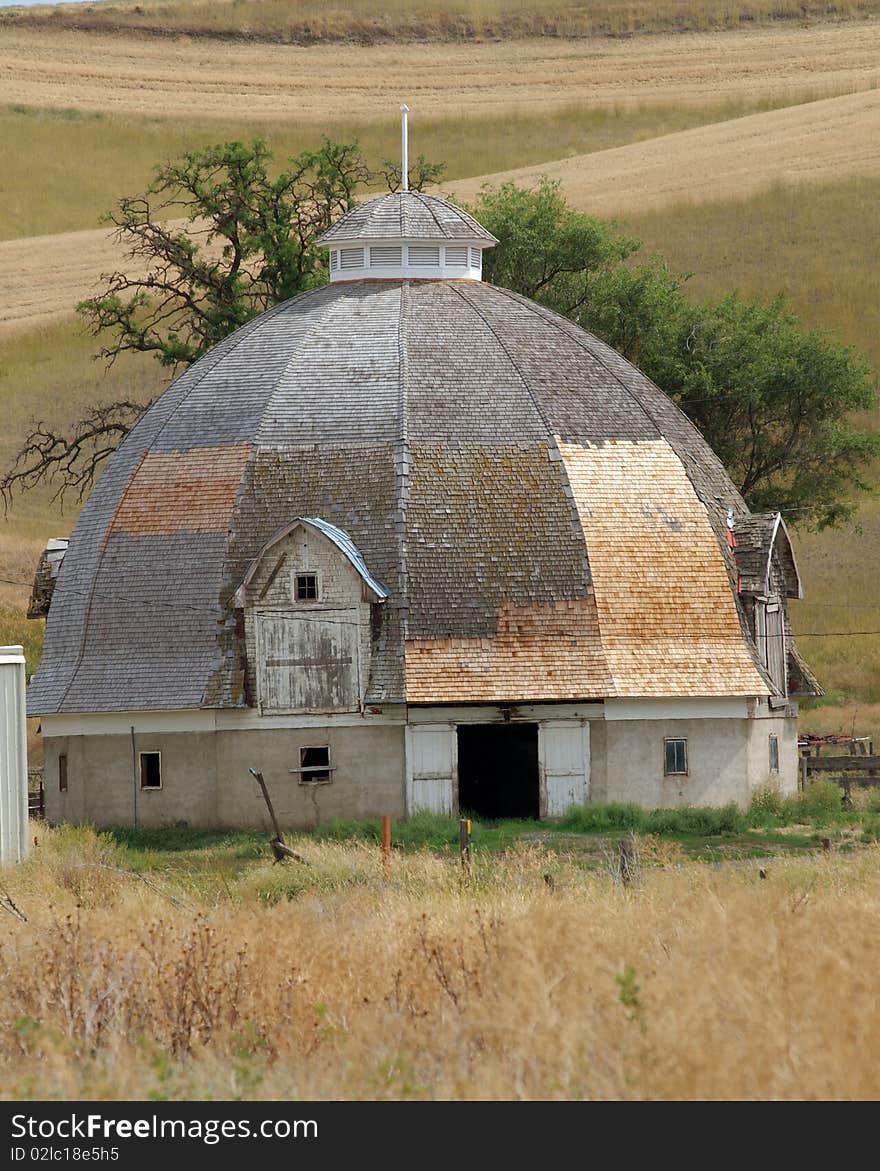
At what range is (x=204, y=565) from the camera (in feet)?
113

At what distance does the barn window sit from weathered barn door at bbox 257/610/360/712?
68 cm

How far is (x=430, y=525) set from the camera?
3366 centimetres

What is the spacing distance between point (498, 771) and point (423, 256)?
977 cm

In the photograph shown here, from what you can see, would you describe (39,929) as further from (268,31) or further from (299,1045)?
(268,31)

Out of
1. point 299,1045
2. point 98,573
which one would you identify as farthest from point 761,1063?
point 98,573

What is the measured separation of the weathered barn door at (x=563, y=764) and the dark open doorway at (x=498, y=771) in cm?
329

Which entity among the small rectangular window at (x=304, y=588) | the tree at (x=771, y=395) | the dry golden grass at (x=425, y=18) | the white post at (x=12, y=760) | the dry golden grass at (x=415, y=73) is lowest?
the white post at (x=12, y=760)

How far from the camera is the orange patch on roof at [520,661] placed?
3275cm

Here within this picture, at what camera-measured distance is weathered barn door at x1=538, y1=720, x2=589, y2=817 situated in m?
33.4

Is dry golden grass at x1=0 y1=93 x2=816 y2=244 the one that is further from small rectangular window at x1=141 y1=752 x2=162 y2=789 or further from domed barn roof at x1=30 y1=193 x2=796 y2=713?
small rectangular window at x1=141 y1=752 x2=162 y2=789

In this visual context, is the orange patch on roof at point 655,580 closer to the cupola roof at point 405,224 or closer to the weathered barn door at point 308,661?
the weathered barn door at point 308,661

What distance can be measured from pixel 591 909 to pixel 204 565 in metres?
17.0

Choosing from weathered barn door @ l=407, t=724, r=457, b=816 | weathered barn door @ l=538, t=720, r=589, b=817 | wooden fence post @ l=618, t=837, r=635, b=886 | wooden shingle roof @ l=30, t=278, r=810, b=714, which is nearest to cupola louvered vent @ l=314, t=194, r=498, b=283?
wooden shingle roof @ l=30, t=278, r=810, b=714

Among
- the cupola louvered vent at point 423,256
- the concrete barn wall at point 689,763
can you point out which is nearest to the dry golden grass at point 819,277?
the cupola louvered vent at point 423,256
